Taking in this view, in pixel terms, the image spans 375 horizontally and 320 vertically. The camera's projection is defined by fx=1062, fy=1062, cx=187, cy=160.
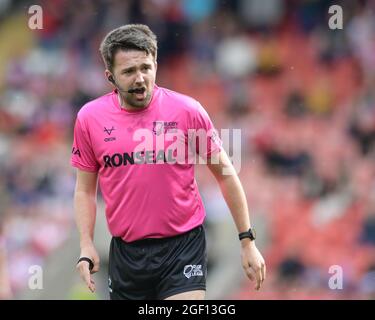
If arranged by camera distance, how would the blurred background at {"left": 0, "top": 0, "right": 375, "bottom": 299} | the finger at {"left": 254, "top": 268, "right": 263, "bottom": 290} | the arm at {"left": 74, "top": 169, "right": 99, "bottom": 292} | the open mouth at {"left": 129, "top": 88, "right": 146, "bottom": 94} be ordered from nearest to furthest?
the finger at {"left": 254, "top": 268, "right": 263, "bottom": 290}
the open mouth at {"left": 129, "top": 88, "right": 146, "bottom": 94}
the arm at {"left": 74, "top": 169, "right": 99, "bottom": 292}
the blurred background at {"left": 0, "top": 0, "right": 375, "bottom": 299}

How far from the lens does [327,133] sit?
1359cm

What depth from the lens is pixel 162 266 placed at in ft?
18.5

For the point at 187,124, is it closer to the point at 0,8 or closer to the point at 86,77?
the point at 86,77

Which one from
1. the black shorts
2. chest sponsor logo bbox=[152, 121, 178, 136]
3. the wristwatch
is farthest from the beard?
the wristwatch

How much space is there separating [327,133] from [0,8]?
6.27m

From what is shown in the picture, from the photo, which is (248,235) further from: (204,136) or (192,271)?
(204,136)

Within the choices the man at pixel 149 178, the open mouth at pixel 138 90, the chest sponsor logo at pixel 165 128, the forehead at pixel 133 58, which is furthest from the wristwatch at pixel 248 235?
the forehead at pixel 133 58

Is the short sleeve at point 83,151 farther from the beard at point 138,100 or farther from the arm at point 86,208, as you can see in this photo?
the beard at point 138,100

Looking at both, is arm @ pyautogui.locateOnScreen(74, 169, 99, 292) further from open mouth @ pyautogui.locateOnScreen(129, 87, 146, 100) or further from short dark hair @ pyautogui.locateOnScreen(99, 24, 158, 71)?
short dark hair @ pyautogui.locateOnScreen(99, 24, 158, 71)

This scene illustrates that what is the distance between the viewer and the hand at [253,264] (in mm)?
5457

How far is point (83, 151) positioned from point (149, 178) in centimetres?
44

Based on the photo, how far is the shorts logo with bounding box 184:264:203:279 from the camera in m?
5.61

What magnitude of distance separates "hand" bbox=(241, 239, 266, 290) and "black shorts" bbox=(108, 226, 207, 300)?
277 millimetres

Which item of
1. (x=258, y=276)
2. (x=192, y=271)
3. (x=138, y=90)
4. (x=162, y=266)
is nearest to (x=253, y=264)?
(x=258, y=276)
